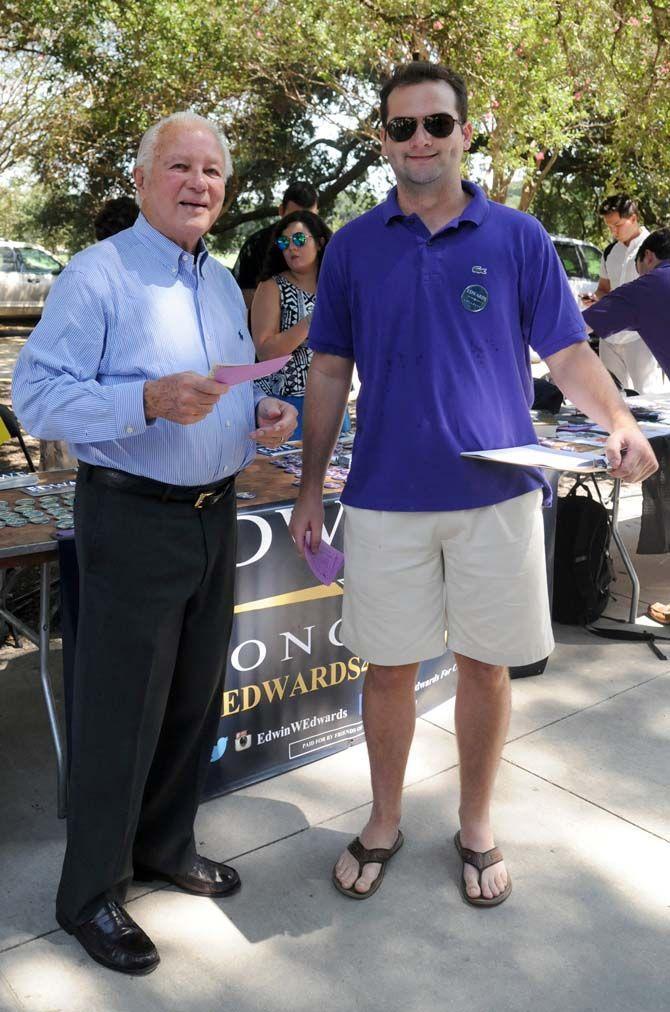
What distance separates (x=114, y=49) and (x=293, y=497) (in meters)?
10.4

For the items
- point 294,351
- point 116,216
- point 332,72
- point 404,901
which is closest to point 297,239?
point 294,351

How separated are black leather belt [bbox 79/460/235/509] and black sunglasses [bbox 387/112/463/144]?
3.25ft

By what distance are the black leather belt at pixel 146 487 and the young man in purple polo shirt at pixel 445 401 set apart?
1.48 ft

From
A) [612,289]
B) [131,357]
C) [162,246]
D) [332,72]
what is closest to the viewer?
[131,357]

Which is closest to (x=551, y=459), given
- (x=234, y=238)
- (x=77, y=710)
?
(x=77, y=710)

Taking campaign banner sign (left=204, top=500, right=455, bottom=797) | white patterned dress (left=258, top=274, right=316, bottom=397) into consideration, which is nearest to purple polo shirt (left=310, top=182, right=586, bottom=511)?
campaign banner sign (left=204, top=500, right=455, bottom=797)

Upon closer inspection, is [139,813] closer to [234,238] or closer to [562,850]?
[562,850]

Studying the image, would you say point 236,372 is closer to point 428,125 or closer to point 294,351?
point 428,125

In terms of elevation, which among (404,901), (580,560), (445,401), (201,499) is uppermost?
(445,401)

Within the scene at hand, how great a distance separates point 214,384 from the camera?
1954 mm

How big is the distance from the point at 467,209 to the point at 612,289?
14.8ft

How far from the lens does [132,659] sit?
7.52 feet

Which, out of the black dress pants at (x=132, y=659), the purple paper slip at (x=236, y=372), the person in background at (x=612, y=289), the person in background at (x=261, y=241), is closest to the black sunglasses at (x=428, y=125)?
the purple paper slip at (x=236, y=372)

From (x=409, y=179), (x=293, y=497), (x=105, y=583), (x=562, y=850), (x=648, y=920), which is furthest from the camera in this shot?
(x=293, y=497)
